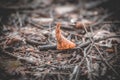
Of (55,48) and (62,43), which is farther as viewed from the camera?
(55,48)

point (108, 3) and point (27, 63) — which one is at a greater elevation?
point (108, 3)

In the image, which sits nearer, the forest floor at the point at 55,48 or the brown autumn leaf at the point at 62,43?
the forest floor at the point at 55,48

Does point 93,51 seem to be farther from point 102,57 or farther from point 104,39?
point 104,39

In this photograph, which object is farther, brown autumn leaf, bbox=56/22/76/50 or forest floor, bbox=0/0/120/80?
brown autumn leaf, bbox=56/22/76/50

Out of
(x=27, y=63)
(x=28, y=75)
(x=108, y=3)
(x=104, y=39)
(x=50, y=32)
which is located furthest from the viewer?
(x=108, y=3)

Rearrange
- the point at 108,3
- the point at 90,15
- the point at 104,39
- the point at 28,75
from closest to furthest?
the point at 28,75 < the point at 104,39 < the point at 90,15 < the point at 108,3

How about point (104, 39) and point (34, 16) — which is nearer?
point (104, 39)

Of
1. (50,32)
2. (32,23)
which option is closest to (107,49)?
(50,32)

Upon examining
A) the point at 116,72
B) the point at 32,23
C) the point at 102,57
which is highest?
the point at 32,23
